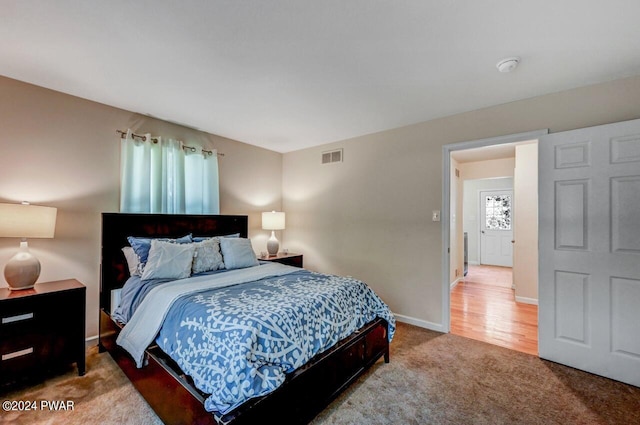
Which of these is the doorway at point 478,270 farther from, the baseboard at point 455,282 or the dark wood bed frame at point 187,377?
the dark wood bed frame at point 187,377

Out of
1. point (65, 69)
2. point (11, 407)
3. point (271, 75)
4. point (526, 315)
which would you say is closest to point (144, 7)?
point (271, 75)

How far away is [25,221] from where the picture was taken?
210 centimetres

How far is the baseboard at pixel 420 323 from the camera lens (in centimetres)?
Answer: 316

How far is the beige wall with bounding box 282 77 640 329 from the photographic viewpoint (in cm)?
250

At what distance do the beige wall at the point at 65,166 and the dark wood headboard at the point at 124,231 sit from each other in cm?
17

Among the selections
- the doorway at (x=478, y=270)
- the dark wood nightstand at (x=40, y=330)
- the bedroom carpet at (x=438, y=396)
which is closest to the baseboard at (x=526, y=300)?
the doorway at (x=478, y=270)

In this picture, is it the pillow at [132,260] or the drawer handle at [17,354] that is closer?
the drawer handle at [17,354]

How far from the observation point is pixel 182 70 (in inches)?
86.4

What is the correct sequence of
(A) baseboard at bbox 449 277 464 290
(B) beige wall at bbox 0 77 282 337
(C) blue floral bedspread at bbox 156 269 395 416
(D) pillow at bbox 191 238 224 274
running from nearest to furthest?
(C) blue floral bedspread at bbox 156 269 395 416 < (B) beige wall at bbox 0 77 282 337 < (D) pillow at bbox 191 238 224 274 < (A) baseboard at bbox 449 277 464 290

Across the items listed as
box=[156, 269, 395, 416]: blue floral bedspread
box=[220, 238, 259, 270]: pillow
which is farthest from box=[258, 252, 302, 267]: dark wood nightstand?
box=[156, 269, 395, 416]: blue floral bedspread

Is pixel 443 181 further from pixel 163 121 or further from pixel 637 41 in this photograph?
pixel 163 121

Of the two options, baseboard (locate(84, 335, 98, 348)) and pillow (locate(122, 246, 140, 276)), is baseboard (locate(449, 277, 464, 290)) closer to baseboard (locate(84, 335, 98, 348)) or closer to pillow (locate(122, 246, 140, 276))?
pillow (locate(122, 246, 140, 276))

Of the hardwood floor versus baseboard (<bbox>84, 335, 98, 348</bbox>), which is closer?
baseboard (<bbox>84, 335, 98, 348</bbox>)

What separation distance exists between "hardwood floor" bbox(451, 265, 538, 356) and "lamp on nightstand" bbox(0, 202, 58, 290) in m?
4.02
